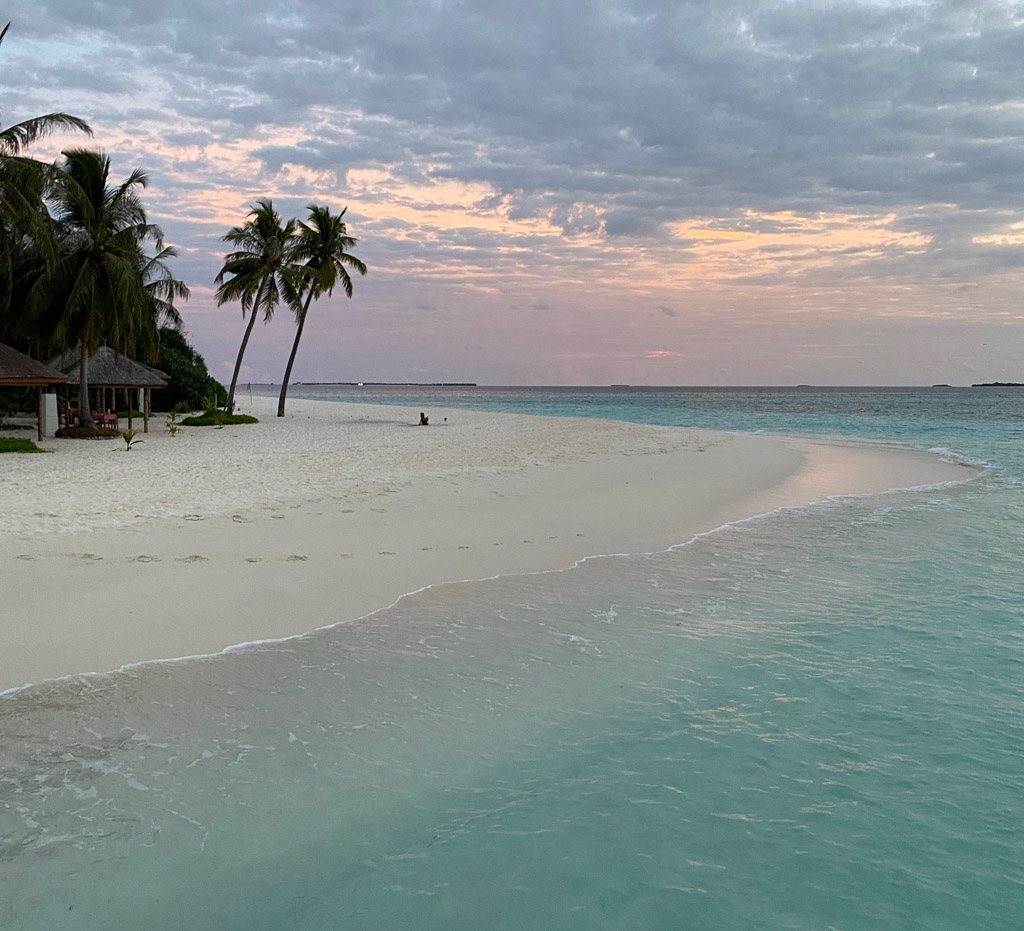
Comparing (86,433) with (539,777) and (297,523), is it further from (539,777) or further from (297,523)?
(539,777)

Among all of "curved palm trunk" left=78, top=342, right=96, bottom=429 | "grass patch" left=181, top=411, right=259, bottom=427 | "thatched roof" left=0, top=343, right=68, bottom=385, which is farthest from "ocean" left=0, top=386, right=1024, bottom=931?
"grass patch" left=181, top=411, right=259, bottom=427

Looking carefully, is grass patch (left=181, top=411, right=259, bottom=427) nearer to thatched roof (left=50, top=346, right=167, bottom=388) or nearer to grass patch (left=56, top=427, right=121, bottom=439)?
thatched roof (left=50, top=346, right=167, bottom=388)

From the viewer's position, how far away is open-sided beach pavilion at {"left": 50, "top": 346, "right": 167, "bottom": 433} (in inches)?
1082

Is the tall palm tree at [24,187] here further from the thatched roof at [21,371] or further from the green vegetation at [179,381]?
the green vegetation at [179,381]

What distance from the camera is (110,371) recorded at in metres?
27.9

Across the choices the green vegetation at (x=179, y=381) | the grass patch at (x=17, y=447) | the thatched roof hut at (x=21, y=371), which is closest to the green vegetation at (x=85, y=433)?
the thatched roof hut at (x=21, y=371)

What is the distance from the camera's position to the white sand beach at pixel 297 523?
6.14 metres

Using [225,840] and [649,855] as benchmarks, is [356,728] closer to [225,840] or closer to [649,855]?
[225,840]

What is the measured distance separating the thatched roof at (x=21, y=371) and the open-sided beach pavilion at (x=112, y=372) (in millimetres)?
6021

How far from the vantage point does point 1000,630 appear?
6688 millimetres

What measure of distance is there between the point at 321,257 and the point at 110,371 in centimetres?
1087

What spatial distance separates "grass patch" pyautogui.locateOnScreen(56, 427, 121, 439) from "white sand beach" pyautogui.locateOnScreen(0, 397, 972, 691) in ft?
9.99

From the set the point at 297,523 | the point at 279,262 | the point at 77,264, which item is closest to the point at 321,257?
the point at 279,262

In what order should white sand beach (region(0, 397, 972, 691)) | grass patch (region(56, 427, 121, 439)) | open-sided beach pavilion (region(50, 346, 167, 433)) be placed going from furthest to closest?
open-sided beach pavilion (region(50, 346, 167, 433))
grass patch (region(56, 427, 121, 439))
white sand beach (region(0, 397, 972, 691))
